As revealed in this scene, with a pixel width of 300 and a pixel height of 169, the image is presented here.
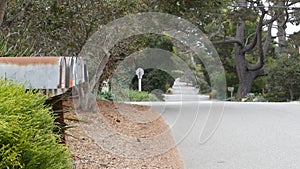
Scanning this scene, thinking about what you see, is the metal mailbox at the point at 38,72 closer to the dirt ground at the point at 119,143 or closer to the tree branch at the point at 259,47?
the dirt ground at the point at 119,143

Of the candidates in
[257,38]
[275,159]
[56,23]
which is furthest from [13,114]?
[257,38]

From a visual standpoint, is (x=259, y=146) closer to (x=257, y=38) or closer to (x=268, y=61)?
(x=257, y=38)

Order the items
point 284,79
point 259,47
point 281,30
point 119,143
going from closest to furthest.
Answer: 1. point 119,143
2. point 259,47
3. point 284,79
4. point 281,30

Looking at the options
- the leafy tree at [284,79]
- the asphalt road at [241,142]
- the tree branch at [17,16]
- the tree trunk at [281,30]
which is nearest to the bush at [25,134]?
the asphalt road at [241,142]

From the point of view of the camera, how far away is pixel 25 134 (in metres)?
1.58

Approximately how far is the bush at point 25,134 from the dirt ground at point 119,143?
4.29 feet

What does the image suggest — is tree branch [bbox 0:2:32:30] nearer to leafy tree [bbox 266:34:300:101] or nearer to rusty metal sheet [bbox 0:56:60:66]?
rusty metal sheet [bbox 0:56:60:66]

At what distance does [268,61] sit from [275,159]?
24.4 meters

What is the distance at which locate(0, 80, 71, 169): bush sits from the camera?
151 cm

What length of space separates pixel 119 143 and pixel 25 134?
193 inches

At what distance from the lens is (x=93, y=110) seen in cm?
967

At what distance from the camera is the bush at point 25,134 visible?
151 centimetres

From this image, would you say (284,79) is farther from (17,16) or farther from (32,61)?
(32,61)

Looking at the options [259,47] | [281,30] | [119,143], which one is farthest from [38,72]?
[281,30]
